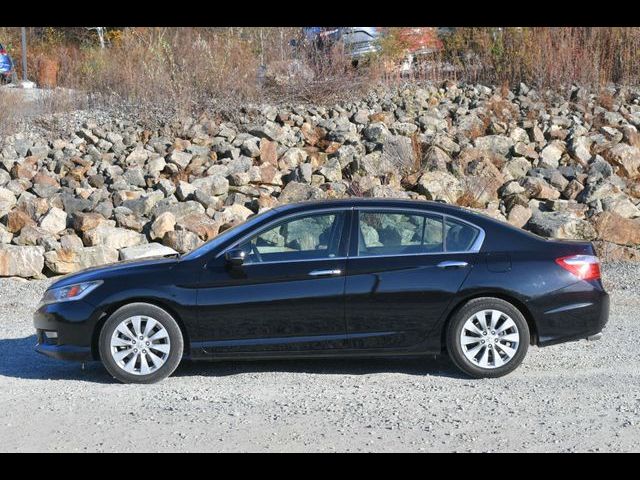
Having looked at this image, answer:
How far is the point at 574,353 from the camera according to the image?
8789 millimetres

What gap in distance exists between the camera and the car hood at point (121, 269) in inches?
317

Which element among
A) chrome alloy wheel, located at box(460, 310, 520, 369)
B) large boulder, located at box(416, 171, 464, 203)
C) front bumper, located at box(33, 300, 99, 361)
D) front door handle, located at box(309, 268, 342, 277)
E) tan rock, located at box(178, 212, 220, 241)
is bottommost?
A: chrome alloy wheel, located at box(460, 310, 520, 369)

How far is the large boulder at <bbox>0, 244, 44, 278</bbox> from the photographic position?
44.1 ft

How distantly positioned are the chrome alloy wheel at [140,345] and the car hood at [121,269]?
1.34 feet

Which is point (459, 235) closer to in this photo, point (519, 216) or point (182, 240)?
point (182, 240)

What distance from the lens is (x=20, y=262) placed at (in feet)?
44.2

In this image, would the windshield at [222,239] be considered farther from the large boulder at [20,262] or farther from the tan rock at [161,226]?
the tan rock at [161,226]

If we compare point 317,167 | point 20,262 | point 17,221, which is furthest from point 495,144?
point 20,262

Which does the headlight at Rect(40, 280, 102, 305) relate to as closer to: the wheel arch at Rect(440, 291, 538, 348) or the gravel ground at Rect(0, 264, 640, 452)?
the gravel ground at Rect(0, 264, 640, 452)

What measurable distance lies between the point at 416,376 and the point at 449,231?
4.04 ft

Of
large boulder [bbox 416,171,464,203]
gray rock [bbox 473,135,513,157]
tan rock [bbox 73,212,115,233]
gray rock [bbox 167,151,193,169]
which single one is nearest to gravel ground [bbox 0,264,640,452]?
tan rock [bbox 73,212,115,233]

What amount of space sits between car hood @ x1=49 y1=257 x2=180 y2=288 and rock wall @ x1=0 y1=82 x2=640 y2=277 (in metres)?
5.36

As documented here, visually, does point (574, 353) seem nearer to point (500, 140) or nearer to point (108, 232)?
point (108, 232)

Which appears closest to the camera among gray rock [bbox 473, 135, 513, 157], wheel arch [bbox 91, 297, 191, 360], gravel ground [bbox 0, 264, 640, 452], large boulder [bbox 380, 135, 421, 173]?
gravel ground [bbox 0, 264, 640, 452]
